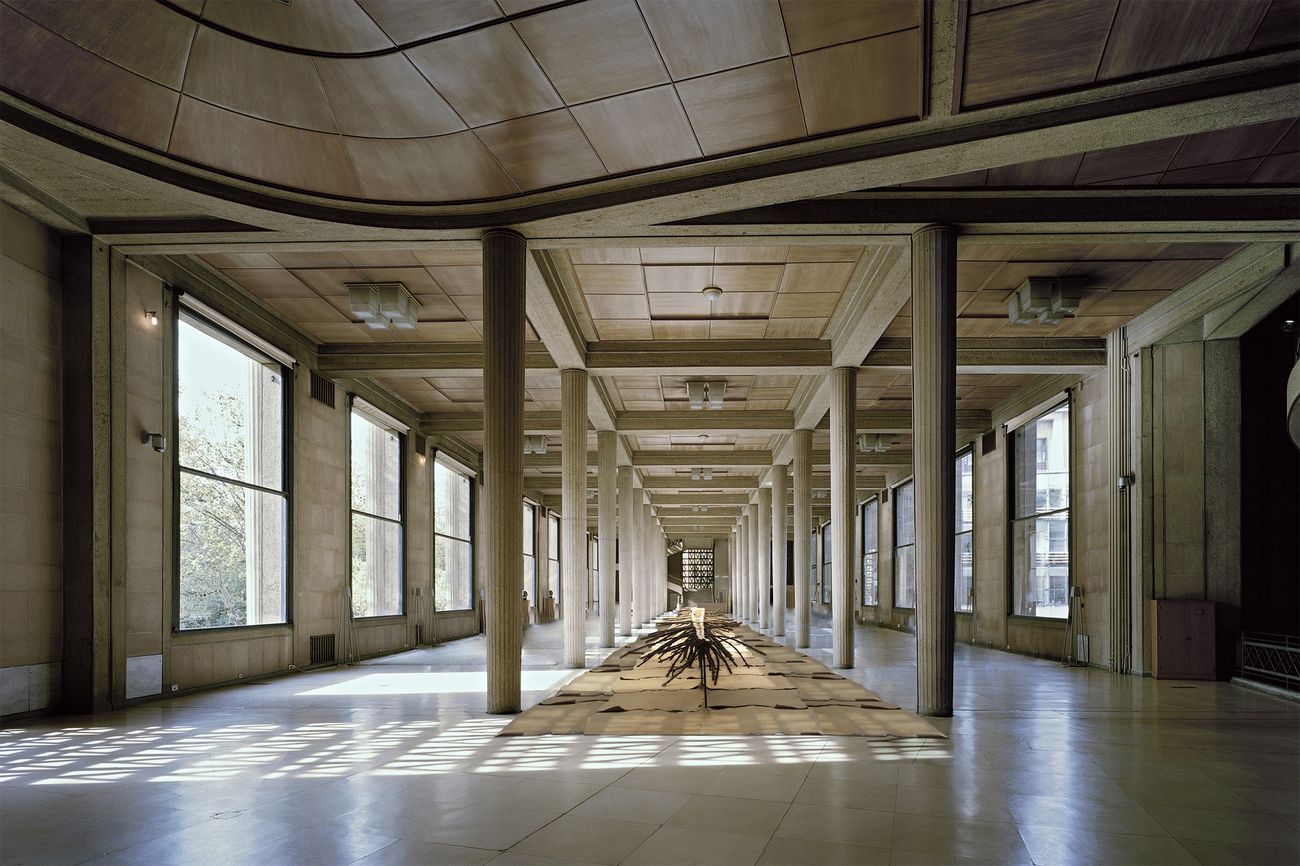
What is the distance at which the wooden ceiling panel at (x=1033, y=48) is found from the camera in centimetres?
684

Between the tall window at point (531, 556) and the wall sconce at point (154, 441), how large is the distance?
27426mm

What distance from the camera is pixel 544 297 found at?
43.1 ft

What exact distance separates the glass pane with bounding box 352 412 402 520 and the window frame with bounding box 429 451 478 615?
6.87 ft

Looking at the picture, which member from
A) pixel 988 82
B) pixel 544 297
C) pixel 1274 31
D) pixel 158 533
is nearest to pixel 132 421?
pixel 158 533

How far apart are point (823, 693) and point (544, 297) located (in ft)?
22.7

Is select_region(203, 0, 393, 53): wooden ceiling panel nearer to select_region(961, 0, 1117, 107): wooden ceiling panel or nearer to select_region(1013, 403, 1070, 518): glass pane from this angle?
select_region(961, 0, 1117, 107): wooden ceiling panel

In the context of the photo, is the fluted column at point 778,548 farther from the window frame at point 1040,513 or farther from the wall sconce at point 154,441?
the wall sconce at point 154,441

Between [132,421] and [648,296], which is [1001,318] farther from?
[132,421]

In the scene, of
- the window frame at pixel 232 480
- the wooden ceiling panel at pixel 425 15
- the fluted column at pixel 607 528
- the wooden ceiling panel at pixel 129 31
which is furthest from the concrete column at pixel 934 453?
the fluted column at pixel 607 528

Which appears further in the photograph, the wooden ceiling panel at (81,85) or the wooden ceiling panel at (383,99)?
the wooden ceiling panel at (383,99)

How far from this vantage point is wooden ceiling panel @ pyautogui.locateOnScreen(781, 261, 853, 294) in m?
13.4

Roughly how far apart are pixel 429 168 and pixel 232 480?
7665 millimetres

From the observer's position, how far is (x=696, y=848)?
516 cm

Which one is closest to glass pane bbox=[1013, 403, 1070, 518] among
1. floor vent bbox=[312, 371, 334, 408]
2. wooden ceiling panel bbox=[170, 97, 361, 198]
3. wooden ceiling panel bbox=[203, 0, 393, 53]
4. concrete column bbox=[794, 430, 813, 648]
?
concrete column bbox=[794, 430, 813, 648]
